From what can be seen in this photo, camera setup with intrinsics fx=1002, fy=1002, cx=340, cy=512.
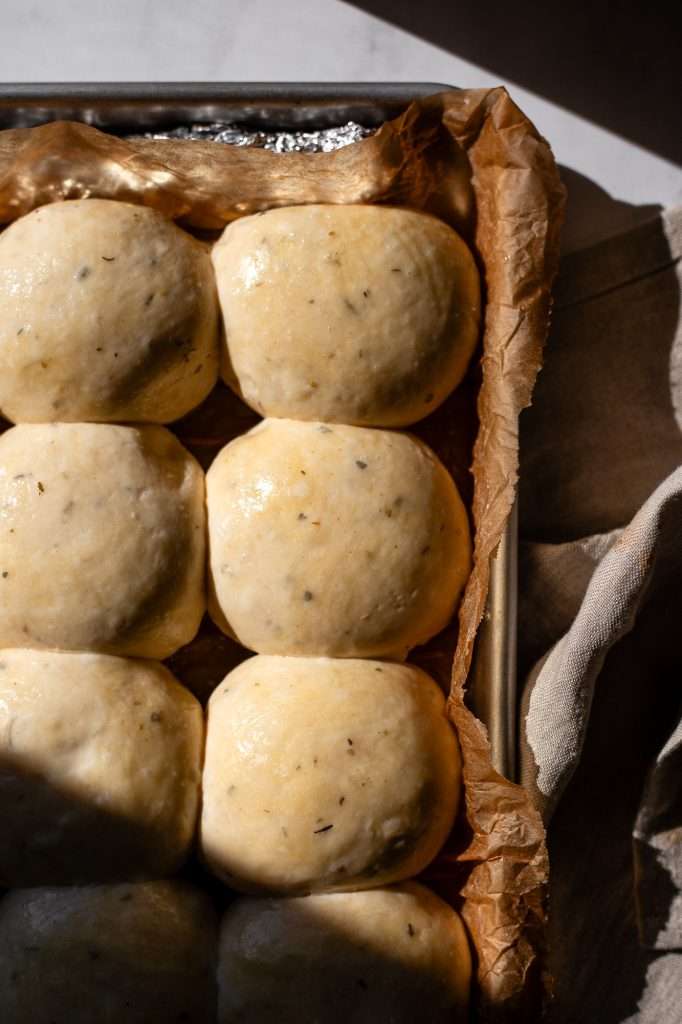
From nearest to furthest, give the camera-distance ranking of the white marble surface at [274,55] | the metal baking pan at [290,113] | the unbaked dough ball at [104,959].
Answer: the unbaked dough ball at [104,959] < the metal baking pan at [290,113] < the white marble surface at [274,55]

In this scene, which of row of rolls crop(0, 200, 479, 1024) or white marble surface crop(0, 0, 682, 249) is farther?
white marble surface crop(0, 0, 682, 249)

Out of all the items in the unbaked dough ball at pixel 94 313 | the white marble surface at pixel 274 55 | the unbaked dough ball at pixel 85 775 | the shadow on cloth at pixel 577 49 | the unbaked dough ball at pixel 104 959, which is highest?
the shadow on cloth at pixel 577 49

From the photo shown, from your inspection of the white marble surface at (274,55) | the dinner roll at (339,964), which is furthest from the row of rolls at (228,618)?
the white marble surface at (274,55)

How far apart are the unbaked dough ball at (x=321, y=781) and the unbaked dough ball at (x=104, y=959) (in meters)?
0.10

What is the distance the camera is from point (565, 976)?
1475 mm

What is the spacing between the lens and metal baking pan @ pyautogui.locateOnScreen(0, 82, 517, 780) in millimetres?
1388

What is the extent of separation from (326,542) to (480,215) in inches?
20.9

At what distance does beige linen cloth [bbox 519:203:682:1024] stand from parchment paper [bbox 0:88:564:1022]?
0.15 metres

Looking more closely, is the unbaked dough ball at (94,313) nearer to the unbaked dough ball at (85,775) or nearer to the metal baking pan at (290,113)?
the metal baking pan at (290,113)

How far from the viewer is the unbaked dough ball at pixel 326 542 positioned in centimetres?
127

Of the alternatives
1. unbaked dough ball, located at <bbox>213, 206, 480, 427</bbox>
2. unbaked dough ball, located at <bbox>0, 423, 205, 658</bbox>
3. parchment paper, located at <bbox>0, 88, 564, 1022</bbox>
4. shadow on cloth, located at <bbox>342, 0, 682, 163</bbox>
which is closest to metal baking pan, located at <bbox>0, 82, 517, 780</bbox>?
parchment paper, located at <bbox>0, 88, 564, 1022</bbox>

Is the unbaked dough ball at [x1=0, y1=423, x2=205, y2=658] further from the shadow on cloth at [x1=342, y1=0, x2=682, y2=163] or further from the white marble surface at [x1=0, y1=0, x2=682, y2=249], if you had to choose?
the shadow on cloth at [x1=342, y1=0, x2=682, y2=163]

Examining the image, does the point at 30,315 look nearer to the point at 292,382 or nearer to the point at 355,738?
the point at 292,382

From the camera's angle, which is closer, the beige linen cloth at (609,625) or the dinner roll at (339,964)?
the dinner roll at (339,964)
